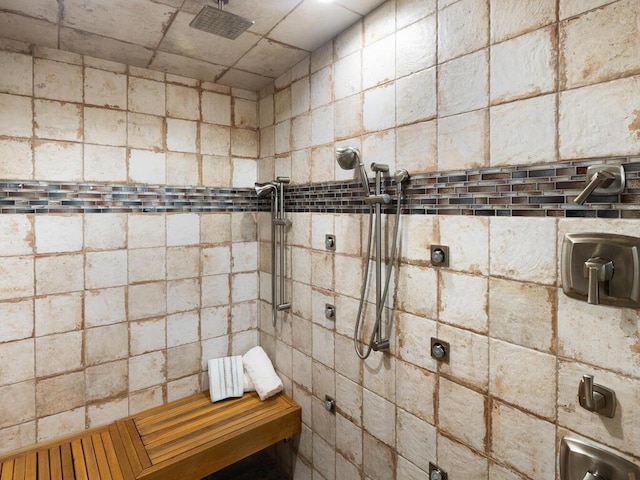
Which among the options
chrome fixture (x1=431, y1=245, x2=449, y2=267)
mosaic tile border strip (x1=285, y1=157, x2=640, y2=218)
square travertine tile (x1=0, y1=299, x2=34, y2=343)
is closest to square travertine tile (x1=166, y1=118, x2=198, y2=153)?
square travertine tile (x1=0, y1=299, x2=34, y2=343)

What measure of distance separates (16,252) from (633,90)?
8.45 ft

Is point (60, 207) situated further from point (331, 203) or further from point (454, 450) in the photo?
point (454, 450)

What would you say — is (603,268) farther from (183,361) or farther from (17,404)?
(17,404)

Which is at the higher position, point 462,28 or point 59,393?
point 462,28

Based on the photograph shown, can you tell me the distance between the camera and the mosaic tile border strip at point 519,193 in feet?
3.04

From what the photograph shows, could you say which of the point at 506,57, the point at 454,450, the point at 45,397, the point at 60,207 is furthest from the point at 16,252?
the point at 506,57

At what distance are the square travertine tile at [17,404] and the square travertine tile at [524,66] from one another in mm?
2561

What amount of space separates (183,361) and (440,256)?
1817 millimetres

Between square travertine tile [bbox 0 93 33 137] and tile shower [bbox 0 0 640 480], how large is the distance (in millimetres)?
10

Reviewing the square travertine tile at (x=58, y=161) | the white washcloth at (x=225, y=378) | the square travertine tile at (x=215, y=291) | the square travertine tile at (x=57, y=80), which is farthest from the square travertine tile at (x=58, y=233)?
the white washcloth at (x=225, y=378)

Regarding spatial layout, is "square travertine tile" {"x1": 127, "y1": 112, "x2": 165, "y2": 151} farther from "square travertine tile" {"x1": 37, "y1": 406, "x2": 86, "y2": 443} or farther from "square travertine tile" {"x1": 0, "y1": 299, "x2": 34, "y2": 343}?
"square travertine tile" {"x1": 37, "y1": 406, "x2": 86, "y2": 443}

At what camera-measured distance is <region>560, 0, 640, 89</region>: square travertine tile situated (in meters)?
0.91

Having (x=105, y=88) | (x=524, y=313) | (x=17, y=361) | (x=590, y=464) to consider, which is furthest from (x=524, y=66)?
(x=17, y=361)

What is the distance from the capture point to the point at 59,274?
75.7 inches
